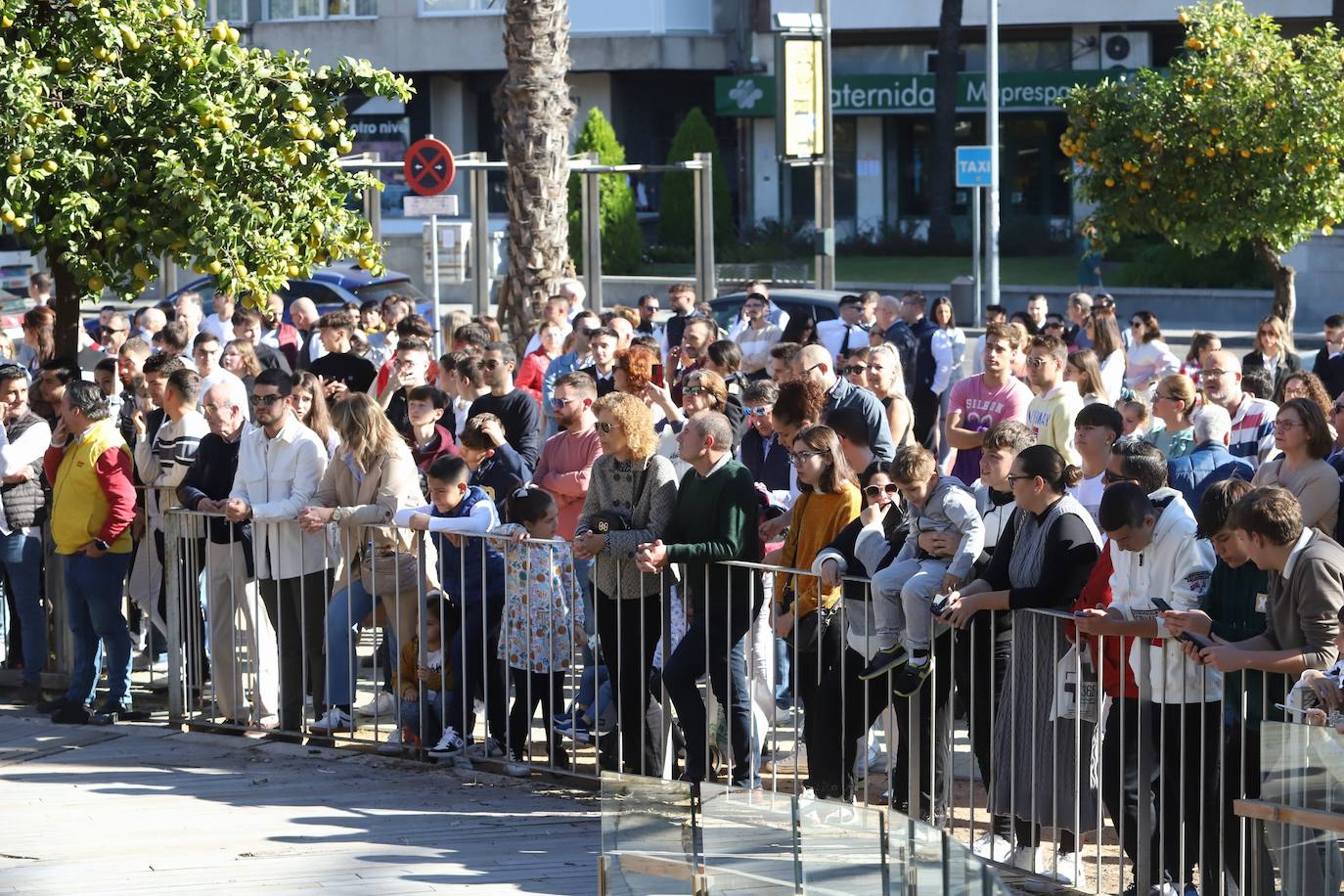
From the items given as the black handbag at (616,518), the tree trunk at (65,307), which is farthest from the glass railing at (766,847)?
the tree trunk at (65,307)

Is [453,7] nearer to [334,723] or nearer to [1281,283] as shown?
[1281,283]

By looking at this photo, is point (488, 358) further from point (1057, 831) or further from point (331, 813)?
point (1057, 831)

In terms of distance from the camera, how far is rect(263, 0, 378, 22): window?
149 feet

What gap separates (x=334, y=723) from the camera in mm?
9445

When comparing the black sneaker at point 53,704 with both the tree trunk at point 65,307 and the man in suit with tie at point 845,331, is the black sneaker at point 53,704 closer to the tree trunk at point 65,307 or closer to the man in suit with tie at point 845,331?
the tree trunk at point 65,307

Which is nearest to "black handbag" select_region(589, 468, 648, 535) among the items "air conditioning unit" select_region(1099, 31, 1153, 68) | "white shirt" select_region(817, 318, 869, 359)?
"white shirt" select_region(817, 318, 869, 359)

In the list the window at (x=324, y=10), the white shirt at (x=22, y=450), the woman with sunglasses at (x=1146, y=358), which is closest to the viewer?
the white shirt at (x=22, y=450)

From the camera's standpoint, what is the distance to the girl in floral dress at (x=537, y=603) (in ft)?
28.0

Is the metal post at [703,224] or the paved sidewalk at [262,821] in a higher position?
the metal post at [703,224]

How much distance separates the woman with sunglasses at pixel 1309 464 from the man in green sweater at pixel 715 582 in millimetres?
2254

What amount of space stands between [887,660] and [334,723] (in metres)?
3.34

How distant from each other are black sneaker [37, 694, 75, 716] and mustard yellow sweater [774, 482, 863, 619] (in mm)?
4163

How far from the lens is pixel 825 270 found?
24016mm

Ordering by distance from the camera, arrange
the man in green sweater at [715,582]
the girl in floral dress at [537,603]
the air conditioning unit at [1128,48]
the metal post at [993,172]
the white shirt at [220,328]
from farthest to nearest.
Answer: the air conditioning unit at [1128,48], the metal post at [993,172], the white shirt at [220,328], the girl in floral dress at [537,603], the man in green sweater at [715,582]
